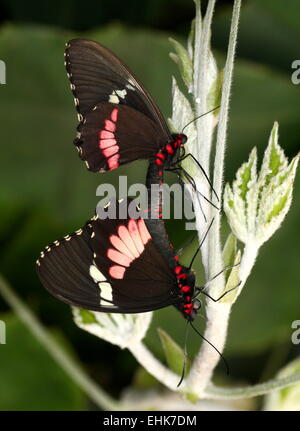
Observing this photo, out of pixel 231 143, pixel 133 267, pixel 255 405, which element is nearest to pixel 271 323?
pixel 255 405

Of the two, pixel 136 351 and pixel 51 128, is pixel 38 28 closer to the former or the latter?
pixel 51 128

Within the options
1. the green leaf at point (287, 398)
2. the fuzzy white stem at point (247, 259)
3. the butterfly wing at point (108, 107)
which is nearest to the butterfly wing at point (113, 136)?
the butterfly wing at point (108, 107)

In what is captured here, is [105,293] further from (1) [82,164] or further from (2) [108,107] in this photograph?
(1) [82,164]

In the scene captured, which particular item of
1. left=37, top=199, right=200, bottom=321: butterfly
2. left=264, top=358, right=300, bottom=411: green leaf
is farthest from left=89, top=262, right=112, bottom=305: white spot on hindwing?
left=264, top=358, right=300, bottom=411: green leaf

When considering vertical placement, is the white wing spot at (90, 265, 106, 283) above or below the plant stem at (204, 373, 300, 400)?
above

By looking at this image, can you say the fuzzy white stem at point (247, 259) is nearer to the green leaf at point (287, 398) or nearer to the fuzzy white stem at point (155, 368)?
the fuzzy white stem at point (155, 368)

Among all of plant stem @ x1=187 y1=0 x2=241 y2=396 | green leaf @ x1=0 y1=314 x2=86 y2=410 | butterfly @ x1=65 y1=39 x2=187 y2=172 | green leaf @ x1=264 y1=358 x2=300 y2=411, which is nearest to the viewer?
plant stem @ x1=187 y1=0 x2=241 y2=396

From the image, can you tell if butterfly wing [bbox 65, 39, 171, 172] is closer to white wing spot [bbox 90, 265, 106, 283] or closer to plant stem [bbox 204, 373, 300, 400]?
white wing spot [bbox 90, 265, 106, 283]
